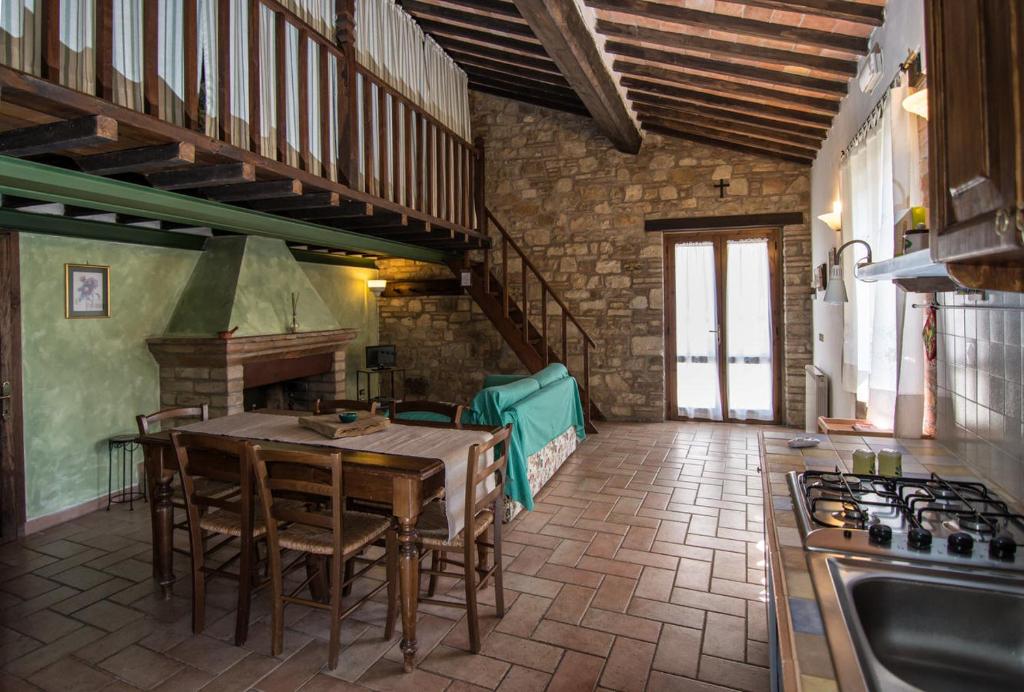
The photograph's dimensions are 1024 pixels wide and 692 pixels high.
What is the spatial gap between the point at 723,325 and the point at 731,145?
2112 millimetres

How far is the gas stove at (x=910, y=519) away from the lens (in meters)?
1.38

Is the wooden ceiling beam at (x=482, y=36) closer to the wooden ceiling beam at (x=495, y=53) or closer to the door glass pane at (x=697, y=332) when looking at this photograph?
the wooden ceiling beam at (x=495, y=53)

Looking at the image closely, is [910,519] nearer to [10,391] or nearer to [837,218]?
[837,218]

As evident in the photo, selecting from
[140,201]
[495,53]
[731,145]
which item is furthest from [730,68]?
[140,201]

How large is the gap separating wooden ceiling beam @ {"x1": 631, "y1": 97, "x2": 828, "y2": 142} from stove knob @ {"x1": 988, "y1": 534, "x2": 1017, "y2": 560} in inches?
193

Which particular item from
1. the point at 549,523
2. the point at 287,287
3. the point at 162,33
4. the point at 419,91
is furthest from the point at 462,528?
the point at 419,91

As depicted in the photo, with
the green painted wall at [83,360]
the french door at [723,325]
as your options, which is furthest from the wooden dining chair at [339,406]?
the french door at [723,325]

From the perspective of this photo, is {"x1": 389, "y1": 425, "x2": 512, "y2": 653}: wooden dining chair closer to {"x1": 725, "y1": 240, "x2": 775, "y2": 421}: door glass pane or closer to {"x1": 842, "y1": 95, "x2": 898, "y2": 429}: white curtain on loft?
{"x1": 842, "y1": 95, "x2": 898, "y2": 429}: white curtain on loft

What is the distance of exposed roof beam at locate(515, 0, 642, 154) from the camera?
370 cm

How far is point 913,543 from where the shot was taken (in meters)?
1.42

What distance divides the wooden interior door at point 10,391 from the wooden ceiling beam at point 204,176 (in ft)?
4.70

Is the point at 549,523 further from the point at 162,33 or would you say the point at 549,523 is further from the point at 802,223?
the point at 802,223

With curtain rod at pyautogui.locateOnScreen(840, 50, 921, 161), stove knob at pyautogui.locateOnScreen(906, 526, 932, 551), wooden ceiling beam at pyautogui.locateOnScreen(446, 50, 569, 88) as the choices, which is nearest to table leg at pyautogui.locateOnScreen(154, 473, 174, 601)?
stove knob at pyautogui.locateOnScreen(906, 526, 932, 551)

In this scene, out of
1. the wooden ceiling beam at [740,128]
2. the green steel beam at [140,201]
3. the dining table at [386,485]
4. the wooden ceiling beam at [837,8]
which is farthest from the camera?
the wooden ceiling beam at [740,128]
